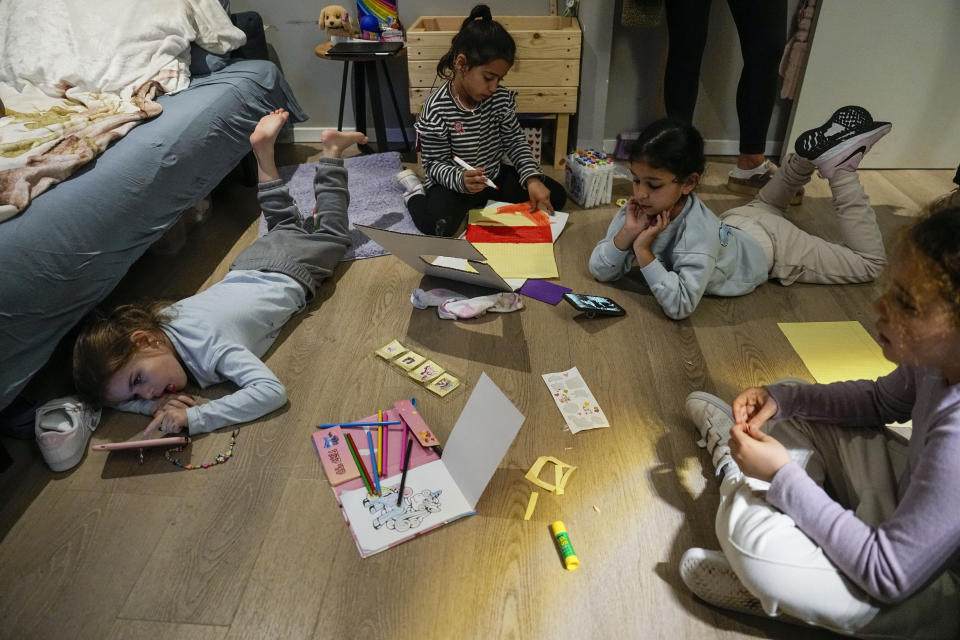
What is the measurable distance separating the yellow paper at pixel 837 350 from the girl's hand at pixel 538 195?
0.86 metres

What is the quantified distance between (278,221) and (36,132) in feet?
2.21

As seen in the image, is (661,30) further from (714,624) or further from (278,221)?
(714,624)

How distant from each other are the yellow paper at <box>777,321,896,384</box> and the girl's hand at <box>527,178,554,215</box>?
0.86m

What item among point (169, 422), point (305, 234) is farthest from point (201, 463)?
point (305, 234)

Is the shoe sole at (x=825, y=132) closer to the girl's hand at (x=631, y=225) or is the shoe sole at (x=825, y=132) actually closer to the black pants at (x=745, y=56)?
the black pants at (x=745, y=56)

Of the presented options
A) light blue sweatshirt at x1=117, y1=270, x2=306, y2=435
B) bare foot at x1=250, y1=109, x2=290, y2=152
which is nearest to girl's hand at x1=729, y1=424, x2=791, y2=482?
light blue sweatshirt at x1=117, y1=270, x2=306, y2=435

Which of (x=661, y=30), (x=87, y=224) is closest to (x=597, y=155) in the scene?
(x=661, y=30)

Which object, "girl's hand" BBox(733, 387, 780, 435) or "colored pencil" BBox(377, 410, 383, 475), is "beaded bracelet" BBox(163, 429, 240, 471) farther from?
"girl's hand" BBox(733, 387, 780, 435)

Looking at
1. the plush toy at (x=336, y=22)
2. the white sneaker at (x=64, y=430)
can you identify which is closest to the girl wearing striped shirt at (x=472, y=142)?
the plush toy at (x=336, y=22)

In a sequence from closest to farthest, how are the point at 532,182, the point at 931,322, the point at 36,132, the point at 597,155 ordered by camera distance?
the point at 931,322
the point at 36,132
the point at 532,182
the point at 597,155

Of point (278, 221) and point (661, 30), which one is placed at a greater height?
point (661, 30)

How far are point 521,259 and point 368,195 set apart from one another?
75 cm

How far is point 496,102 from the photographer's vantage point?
213 centimetres

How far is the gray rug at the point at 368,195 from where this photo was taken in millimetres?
2045
